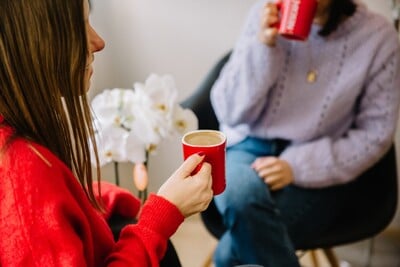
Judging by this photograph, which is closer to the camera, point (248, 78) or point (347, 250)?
point (248, 78)

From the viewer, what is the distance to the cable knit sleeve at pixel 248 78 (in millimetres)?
1460

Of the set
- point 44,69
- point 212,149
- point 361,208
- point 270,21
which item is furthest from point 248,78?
point 44,69

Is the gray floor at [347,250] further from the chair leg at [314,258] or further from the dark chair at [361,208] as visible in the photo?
the dark chair at [361,208]

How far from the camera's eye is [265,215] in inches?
52.7

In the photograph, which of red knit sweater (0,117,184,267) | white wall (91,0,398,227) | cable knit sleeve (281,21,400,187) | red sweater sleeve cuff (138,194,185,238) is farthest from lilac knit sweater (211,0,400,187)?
red knit sweater (0,117,184,267)

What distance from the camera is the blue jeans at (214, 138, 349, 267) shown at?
1332 mm

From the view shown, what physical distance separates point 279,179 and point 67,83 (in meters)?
0.77

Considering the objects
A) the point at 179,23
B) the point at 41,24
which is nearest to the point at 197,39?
the point at 179,23

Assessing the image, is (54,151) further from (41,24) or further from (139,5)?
(139,5)

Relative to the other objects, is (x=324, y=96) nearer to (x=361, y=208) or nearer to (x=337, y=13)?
(x=337, y=13)

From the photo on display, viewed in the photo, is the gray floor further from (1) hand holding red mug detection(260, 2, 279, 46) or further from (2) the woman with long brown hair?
(2) the woman with long brown hair

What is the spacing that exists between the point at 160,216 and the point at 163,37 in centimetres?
118

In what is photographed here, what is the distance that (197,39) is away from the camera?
74.9 inches

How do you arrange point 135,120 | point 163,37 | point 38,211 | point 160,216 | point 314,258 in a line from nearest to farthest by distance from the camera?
point 38,211, point 160,216, point 135,120, point 314,258, point 163,37
